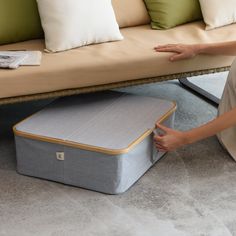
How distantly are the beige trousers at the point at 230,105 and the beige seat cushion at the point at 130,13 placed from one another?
2.45 feet

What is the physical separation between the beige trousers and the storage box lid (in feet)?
0.92

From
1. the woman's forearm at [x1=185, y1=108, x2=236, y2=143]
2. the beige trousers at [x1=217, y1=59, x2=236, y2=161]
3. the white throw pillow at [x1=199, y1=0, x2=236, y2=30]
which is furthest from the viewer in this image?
the white throw pillow at [x1=199, y1=0, x2=236, y2=30]

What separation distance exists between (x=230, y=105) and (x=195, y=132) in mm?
375

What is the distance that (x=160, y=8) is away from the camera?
3072 mm

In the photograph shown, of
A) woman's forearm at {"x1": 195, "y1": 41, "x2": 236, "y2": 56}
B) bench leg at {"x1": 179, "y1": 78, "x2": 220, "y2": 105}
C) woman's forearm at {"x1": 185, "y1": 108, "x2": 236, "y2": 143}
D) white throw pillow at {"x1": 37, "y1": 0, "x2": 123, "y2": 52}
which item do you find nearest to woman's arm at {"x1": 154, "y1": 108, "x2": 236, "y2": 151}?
woman's forearm at {"x1": 185, "y1": 108, "x2": 236, "y2": 143}

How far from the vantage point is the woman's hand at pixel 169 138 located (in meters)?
2.39

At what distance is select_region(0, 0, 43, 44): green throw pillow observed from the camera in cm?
274

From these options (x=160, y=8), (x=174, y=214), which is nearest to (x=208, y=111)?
(x=160, y=8)

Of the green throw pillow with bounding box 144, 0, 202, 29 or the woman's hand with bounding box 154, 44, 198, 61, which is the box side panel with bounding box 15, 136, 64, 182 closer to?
the woman's hand with bounding box 154, 44, 198, 61

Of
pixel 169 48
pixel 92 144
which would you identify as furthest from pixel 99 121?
pixel 169 48

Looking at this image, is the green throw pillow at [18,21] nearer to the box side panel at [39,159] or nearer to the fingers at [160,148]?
the box side panel at [39,159]

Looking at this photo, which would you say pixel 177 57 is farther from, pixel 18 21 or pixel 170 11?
pixel 18 21

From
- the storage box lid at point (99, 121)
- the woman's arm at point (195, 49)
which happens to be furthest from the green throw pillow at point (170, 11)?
the storage box lid at point (99, 121)

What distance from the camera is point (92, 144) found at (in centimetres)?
225
